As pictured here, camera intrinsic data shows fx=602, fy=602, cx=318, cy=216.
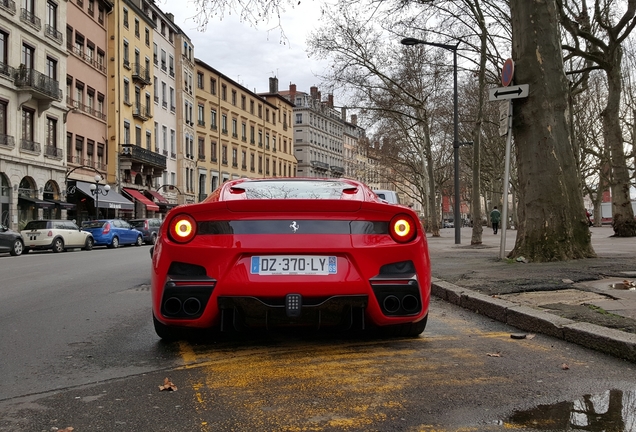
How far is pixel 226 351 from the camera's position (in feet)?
14.5

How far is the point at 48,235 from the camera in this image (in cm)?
2433

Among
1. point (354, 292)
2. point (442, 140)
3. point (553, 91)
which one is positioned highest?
point (442, 140)

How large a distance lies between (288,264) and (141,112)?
4507 centimetres

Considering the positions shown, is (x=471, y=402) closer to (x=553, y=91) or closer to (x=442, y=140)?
(x=553, y=91)

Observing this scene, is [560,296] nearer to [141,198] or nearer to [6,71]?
[6,71]

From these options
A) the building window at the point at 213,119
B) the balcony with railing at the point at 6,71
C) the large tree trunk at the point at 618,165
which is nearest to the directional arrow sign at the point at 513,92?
the large tree trunk at the point at 618,165

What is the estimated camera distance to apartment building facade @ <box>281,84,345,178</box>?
4085 inches

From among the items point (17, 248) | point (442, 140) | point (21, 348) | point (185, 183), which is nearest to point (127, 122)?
point (185, 183)

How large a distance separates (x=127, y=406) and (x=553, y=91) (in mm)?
9180

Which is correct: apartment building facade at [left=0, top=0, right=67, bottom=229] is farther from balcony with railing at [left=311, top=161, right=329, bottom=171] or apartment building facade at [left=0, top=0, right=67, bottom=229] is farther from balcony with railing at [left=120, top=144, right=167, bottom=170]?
balcony with railing at [left=311, top=161, right=329, bottom=171]

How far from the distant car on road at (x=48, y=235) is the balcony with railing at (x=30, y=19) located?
1277 cm

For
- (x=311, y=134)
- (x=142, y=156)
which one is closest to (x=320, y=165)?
(x=311, y=134)

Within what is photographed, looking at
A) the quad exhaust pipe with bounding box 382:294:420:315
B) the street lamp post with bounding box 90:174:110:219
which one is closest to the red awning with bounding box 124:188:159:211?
the street lamp post with bounding box 90:174:110:219

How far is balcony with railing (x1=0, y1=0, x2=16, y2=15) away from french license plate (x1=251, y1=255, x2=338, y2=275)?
31.2 metres
